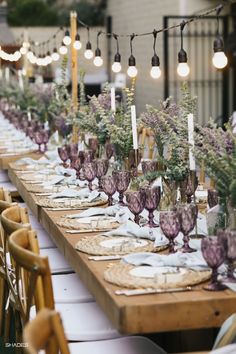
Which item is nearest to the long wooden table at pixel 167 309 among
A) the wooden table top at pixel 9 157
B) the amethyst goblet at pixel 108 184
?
the amethyst goblet at pixel 108 184

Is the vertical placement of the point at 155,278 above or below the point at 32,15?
below

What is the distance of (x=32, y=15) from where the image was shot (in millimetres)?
18562

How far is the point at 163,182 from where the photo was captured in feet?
12.2

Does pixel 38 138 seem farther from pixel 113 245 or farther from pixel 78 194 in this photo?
pixel 113 245

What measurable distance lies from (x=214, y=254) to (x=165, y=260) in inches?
10.5

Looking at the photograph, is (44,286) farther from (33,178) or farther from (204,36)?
(204,36)

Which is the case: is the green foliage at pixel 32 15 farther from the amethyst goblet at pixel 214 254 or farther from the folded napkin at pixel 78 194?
the amethyst goblet at pixel 214 254

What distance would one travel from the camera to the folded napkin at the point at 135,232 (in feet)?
10.6

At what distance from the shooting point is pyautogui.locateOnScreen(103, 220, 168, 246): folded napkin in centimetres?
322

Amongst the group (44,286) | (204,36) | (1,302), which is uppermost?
(204,36)

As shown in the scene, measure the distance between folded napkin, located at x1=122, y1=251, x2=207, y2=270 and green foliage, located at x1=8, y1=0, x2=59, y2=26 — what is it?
52.1 feet

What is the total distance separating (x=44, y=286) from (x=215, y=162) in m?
0.70

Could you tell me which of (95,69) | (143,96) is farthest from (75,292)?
(95,69)

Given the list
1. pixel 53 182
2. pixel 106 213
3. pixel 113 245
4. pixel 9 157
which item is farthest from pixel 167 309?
pixel 9 157
